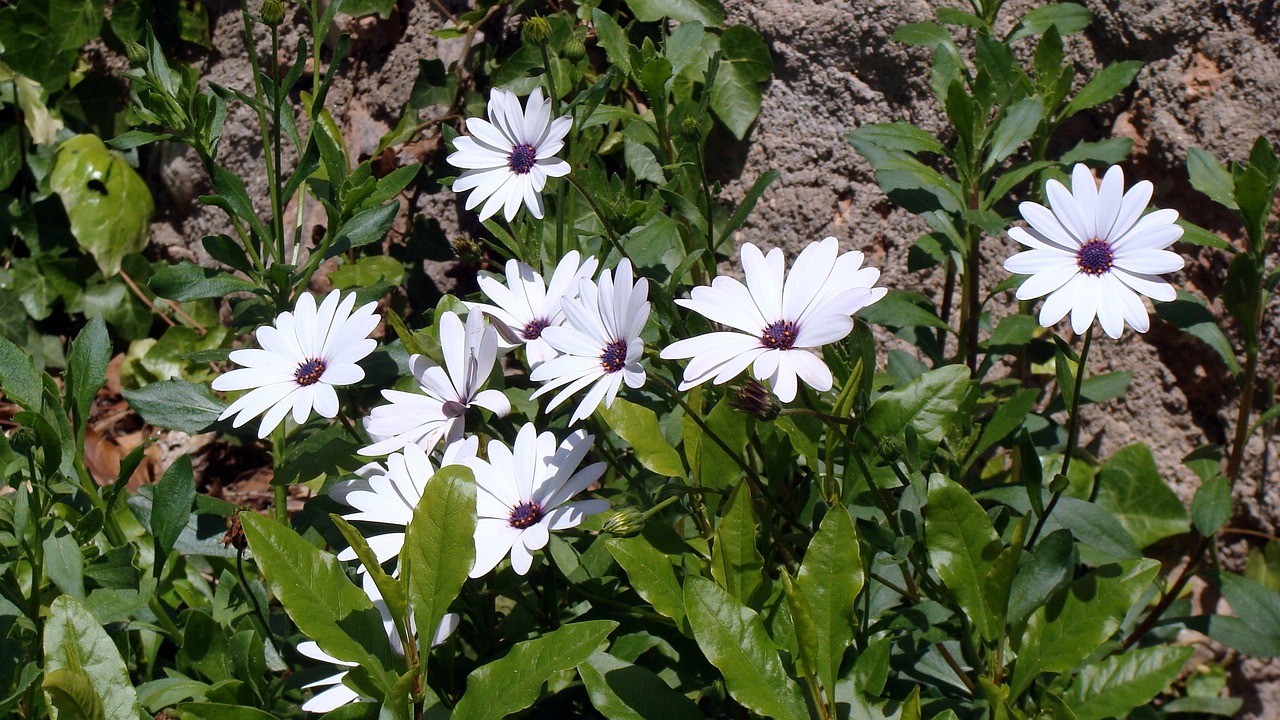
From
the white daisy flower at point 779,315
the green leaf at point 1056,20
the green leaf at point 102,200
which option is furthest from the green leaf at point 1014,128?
the green leaf at point 102,200

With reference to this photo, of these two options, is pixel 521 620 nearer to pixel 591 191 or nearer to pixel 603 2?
pixel 591 191

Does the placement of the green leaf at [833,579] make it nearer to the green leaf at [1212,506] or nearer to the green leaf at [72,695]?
the green leaf at [1212,506]

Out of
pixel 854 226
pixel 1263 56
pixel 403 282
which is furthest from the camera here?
pixel 403 282

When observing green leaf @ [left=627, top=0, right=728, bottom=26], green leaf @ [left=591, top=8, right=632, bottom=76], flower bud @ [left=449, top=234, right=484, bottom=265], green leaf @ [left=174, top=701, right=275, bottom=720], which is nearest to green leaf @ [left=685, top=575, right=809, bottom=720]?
green leaf @ [left=174, top=701, right=275, bottom=720]

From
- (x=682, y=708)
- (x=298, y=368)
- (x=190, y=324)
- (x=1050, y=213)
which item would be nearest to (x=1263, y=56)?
(x=1050, y=213)

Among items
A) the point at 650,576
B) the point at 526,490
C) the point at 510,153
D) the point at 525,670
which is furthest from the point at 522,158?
the point at 525,670

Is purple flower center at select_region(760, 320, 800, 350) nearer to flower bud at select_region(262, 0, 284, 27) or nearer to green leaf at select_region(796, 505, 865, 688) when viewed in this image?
green leaf at select_region(796, 505, 865, 688)
